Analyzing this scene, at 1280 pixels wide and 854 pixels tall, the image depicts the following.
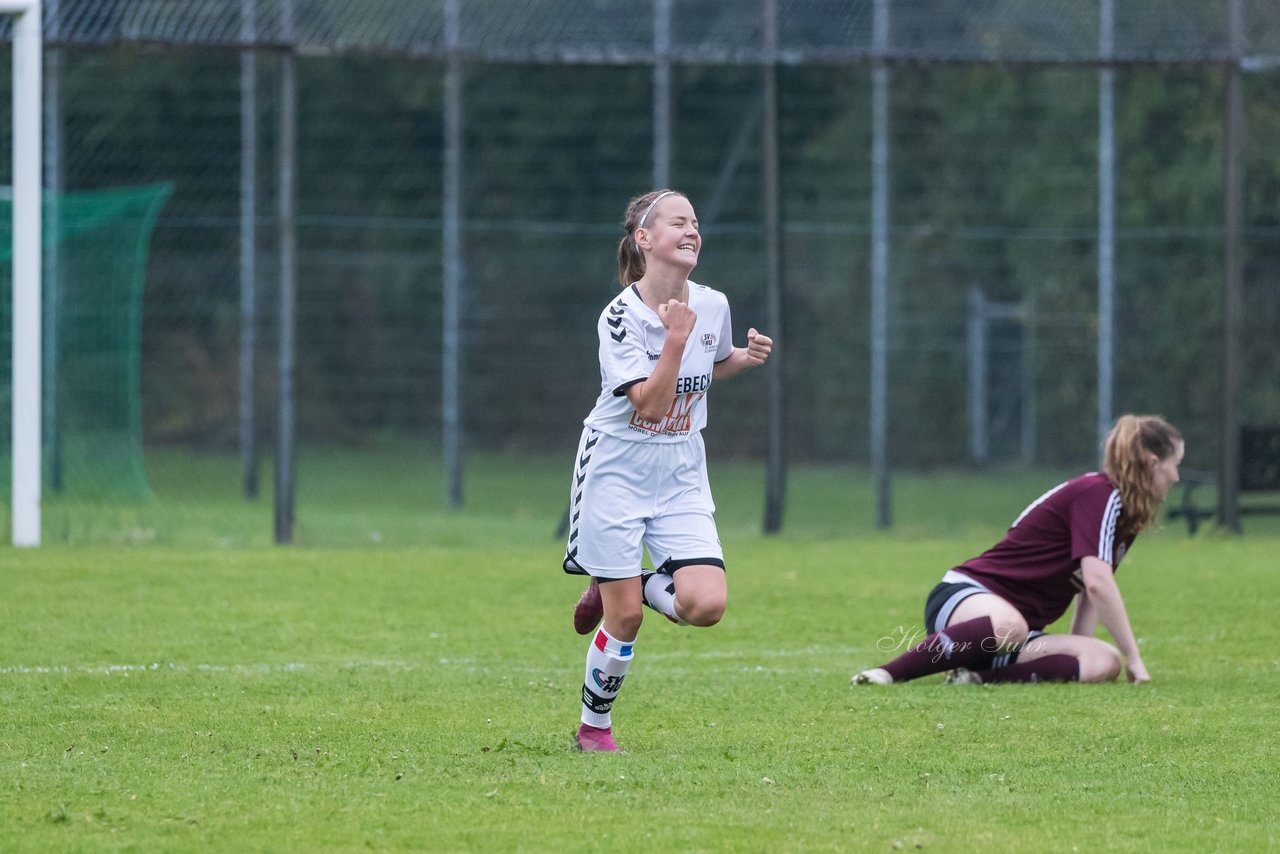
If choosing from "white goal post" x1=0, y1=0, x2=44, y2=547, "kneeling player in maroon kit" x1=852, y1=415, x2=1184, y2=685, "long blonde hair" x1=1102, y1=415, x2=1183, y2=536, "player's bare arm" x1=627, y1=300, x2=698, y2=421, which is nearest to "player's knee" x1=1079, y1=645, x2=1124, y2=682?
"kneeling player in maroon kit" x1=852, y1=415, x2=1184, y2=685

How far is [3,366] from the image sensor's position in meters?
13.3

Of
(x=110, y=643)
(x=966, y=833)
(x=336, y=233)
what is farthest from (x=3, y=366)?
(x=336, y=233)

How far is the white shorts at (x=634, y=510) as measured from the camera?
577 cm

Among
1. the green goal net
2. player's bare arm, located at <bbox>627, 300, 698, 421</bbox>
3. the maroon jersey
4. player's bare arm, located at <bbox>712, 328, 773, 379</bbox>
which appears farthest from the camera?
the green goal net

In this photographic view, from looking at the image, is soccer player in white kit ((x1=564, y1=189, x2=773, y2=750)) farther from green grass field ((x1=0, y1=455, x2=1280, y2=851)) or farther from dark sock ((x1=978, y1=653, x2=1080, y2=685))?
dark sock ((x1=978, y1=653, x2=1080, y2=685))

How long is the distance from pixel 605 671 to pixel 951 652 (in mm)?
2128

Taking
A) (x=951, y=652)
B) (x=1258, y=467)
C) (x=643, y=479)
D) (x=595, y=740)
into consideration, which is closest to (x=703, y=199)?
(x=1258, y=467)

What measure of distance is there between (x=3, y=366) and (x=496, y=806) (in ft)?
31.1

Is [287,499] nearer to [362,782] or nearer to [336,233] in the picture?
[362,782]

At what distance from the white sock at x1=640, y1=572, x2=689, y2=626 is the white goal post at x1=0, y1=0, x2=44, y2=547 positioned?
277 inches

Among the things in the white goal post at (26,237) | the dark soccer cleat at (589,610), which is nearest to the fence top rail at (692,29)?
the white goal post at (26,237)

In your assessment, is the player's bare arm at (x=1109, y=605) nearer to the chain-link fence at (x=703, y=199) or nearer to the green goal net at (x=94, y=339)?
the chain-link fence at (x=703, y=199)

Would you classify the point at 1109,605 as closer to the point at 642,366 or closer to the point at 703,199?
the point at 642,366

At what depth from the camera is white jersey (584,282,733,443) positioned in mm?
5676
